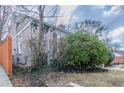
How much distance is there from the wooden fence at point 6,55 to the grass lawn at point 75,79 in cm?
21

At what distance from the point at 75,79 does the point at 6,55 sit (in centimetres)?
122

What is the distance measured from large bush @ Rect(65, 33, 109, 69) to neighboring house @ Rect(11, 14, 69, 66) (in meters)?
0.24

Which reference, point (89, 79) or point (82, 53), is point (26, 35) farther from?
point (89, 79)

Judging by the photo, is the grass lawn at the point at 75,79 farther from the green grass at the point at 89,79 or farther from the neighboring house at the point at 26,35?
the neighboring house at the point at 26,35

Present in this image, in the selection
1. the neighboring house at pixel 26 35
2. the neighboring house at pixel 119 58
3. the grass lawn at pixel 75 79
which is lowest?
the grass lawn at pixel 75 79

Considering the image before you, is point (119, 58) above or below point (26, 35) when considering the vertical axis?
below

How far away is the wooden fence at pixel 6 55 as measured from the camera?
6.50 m

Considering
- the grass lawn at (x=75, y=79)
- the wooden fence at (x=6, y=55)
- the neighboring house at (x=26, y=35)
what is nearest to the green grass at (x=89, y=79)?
the grass lawn at (x=75, y=79)

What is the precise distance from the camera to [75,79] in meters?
6.32

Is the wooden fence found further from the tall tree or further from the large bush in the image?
the tall tree

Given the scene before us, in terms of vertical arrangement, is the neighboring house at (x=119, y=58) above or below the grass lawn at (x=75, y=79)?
above

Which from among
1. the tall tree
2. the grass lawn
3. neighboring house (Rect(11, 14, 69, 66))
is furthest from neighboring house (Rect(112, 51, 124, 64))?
neighboring house (Rect(11, 14, 69, 66))

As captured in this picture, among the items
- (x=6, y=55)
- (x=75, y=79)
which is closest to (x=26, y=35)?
(x=6, y=55)

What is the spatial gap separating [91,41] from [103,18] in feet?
1.60
